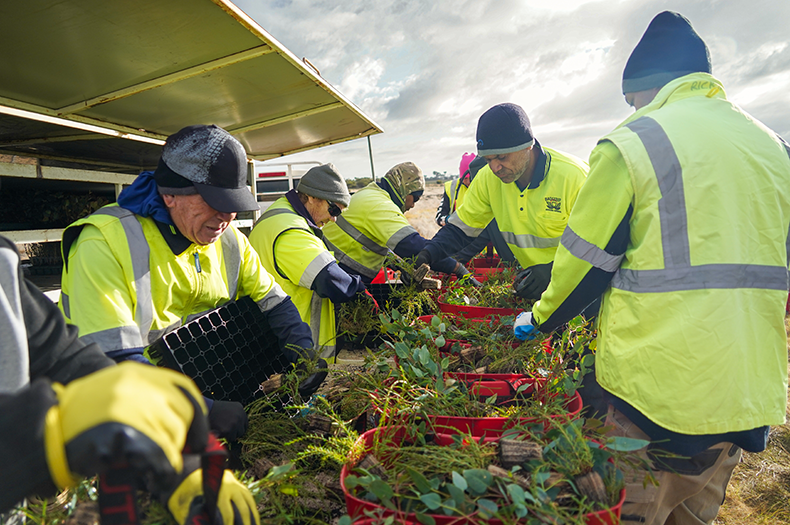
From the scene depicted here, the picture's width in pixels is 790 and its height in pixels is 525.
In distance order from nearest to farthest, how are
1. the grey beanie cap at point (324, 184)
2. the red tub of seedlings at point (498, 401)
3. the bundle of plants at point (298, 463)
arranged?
1. the bundle of plants at point (298, 463)
2. the red tub of seedlings at point (498, 401)
3. the grey beanie cap at point (324, 184)

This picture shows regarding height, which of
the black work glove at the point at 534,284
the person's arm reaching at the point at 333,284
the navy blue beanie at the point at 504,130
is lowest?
the black work glove at the point at 534,284

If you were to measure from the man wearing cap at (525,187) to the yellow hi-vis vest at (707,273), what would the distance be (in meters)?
0.98

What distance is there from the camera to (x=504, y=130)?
2.47 metres

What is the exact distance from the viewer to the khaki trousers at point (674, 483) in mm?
1250

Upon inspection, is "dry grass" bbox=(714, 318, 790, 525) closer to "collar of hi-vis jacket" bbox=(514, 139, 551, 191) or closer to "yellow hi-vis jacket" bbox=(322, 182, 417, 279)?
"collar of hi-vis jacket" bbox=(514, 139, 551, 191)

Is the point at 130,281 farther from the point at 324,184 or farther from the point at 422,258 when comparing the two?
the point at 422,258

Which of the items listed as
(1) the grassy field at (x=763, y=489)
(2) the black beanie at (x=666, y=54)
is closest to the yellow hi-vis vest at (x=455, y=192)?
(2) the black beanie at (x=666, y=54)

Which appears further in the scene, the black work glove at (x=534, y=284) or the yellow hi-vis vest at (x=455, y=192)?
→ the yellow hi-vis vest at (x=455, y=192)

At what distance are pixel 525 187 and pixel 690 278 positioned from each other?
1.54 m

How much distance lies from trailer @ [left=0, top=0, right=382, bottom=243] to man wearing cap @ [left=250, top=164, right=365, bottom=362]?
1.02 m

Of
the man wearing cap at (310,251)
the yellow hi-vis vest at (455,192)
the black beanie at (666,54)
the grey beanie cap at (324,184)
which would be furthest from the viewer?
the yellow hi-vis vest at (455,192)

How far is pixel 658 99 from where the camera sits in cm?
148

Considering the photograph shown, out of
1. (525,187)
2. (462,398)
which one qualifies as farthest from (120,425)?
(525,187)

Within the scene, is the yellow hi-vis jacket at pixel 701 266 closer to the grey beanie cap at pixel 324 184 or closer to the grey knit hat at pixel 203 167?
the grey knit hat at pixel 203 167
